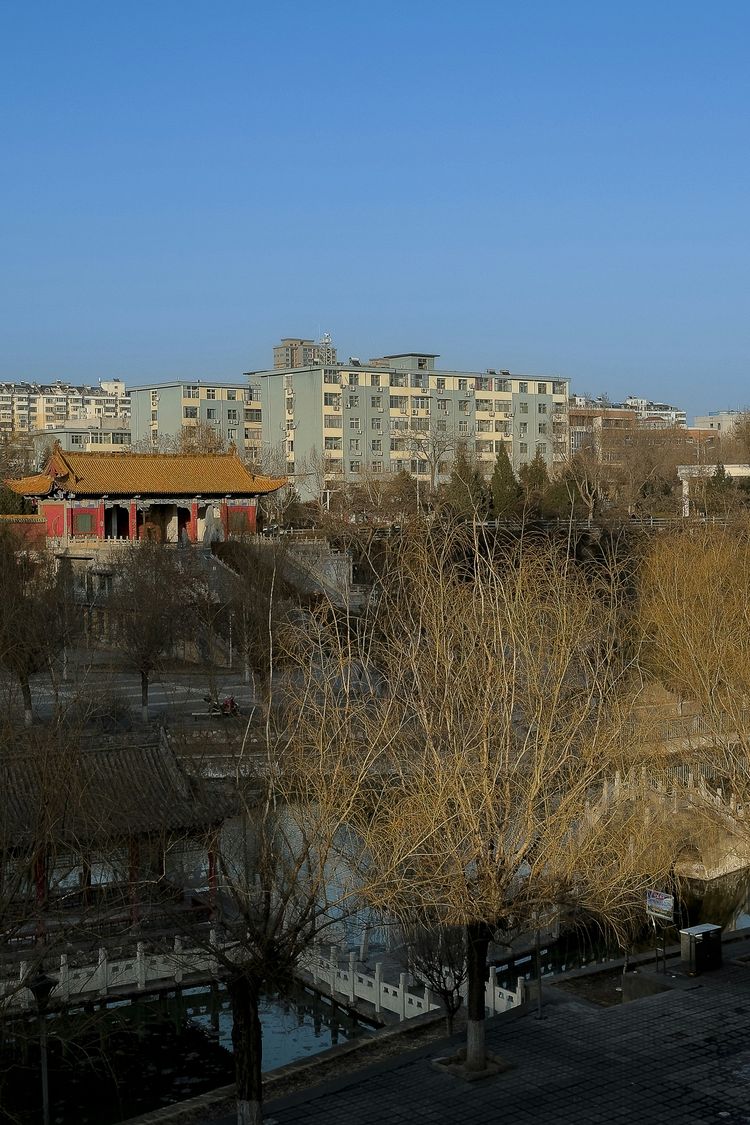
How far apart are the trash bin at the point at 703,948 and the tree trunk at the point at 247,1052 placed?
224 inches

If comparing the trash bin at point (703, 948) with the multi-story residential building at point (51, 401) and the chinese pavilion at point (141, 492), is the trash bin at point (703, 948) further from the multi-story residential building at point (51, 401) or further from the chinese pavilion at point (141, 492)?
the multi-story residential building at point (51, 401)

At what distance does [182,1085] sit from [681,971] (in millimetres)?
5564

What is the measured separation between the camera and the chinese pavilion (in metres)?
40.1

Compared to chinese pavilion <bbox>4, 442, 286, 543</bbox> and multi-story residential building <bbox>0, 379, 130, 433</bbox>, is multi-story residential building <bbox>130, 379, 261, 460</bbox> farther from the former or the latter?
multi-story residential building <bbox>0, 379, 130, 433</bbox>

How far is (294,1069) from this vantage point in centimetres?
1227

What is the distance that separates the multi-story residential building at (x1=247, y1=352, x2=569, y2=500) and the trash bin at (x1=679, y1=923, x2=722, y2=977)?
4496 cm

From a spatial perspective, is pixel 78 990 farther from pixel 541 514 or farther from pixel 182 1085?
pixel 541 514

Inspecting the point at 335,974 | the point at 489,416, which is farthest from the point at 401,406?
the point at 335,974

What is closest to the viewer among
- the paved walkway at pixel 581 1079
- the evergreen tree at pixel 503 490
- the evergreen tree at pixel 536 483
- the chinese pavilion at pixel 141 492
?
the paved walkway at pixel 581 1079

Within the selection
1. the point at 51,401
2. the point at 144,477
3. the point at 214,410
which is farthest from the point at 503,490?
the point at 51,401

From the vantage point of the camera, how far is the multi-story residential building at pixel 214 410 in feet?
223

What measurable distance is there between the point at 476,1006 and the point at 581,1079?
3.56 ft

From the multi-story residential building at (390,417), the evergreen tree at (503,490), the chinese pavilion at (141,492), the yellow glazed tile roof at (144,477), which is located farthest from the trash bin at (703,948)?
the multi-story residential building at (390,417)

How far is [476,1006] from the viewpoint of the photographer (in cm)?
1151
